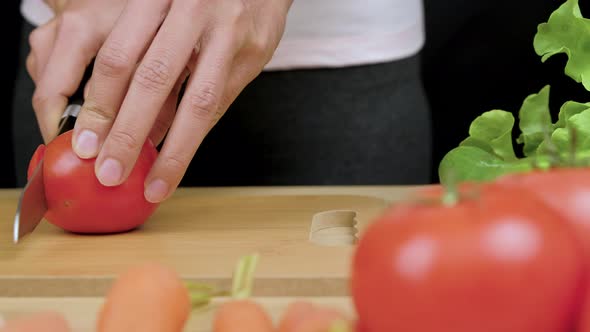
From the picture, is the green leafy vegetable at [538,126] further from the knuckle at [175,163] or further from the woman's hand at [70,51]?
the woman's hand at [70,51]

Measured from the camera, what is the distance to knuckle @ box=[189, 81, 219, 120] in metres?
1.10

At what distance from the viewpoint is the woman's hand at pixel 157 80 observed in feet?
3.55

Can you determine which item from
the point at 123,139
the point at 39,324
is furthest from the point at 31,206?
the point at 39,324

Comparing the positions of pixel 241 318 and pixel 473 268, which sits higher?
pixel 473 268

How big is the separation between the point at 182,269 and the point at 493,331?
→ 49 cm

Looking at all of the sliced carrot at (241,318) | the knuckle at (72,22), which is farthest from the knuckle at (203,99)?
the sliced carrot at (241,318)

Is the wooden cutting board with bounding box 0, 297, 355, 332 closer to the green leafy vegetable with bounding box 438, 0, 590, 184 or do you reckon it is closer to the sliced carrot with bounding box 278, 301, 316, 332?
the sliced carrot with bounding box 278, 301, 316, 332

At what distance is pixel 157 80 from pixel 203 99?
0.06m

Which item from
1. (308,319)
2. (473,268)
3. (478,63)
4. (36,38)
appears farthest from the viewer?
(478,63)

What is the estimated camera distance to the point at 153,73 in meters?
1.08

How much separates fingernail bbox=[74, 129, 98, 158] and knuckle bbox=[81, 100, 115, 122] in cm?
2

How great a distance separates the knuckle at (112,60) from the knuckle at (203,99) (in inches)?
3.2

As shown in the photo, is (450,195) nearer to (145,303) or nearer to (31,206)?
(145,303)

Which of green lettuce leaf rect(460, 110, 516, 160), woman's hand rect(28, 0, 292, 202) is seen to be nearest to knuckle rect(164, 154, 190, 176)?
woman's hand rect(28, 0, 292, 202)
